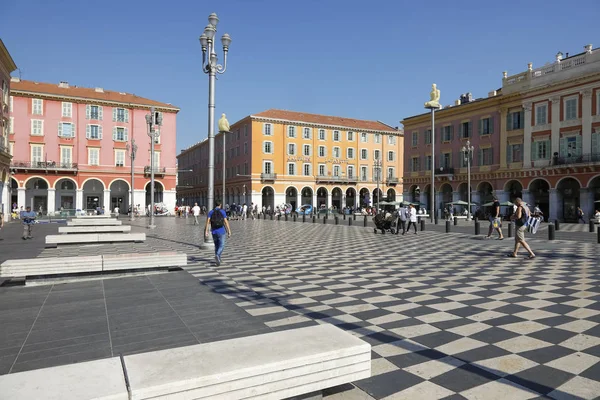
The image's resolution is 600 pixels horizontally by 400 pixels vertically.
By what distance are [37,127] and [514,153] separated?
1955 inches

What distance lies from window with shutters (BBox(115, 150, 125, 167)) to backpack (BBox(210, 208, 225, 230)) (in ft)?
146

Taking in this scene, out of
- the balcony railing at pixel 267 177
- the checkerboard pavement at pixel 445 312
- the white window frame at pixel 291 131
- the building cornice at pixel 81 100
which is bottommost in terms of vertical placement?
the checkerboard pavement at pixel 445 312

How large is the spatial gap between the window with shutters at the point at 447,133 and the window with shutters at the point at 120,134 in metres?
37.0

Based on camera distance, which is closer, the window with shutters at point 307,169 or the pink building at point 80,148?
the pink building at point 80,148

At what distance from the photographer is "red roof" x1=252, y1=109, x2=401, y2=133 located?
6171 centimetres

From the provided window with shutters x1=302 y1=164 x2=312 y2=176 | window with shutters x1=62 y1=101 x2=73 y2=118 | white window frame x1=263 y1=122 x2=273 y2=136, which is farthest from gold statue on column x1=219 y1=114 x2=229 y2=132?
window with shutters x1=302 y1=164 x2=312 y2=176

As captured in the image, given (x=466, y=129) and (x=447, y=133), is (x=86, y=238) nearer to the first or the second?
(x=466, y=129)

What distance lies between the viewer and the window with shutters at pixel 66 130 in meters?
47.8

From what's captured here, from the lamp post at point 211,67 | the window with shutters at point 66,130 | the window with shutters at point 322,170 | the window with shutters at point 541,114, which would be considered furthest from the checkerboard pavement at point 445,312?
the window with shutters at point 322,170

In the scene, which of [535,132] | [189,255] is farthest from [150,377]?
[535,132]

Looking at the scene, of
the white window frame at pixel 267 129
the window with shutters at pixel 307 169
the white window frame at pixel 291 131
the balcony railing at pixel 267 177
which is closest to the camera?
the balcony railing at pixel 267 177

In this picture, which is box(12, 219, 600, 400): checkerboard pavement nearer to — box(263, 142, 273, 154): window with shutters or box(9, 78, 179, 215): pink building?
box(9, 78, 179, 215): pink building

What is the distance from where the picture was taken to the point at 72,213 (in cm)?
4097

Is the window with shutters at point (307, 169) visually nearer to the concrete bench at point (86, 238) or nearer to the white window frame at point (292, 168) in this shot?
the white window frame at point (292, 168)
